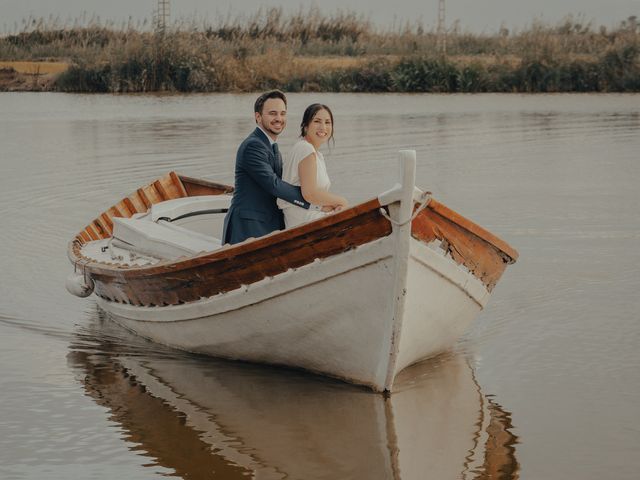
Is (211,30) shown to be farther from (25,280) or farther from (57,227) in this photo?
(25,280)

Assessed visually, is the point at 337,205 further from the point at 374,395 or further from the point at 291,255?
the point at 374,395

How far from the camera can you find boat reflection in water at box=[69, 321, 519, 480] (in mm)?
6156

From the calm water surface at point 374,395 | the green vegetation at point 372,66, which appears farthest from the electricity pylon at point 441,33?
the calm water surface at point 374,395

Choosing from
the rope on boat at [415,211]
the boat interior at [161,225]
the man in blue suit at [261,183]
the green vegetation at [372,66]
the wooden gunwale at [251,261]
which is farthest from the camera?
the green vegetation at [372,66]

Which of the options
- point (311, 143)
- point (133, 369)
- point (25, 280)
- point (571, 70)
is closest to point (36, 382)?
point (133, 369)

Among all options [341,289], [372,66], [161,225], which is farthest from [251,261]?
[372,66]

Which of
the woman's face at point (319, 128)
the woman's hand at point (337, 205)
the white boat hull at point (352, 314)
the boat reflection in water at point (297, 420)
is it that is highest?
the woman's face at point (319, 128)

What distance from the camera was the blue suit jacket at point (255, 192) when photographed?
775cm

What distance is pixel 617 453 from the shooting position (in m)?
6.17

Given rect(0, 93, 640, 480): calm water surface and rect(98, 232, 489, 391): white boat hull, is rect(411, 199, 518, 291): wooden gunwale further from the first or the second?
rect(0, 93, 640, 480): calm water surface

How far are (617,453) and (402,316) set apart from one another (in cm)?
136

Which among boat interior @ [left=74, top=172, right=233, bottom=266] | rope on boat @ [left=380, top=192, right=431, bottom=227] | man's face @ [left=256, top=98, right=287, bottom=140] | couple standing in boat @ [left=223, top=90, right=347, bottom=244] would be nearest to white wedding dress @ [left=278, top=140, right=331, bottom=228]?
couple standing in boat @ [left=223, top=90, right=347, bottom=244]

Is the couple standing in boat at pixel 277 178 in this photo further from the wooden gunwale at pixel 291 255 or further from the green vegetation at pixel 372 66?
the green vegetation at pixel 372 66

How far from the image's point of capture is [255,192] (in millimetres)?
7902
